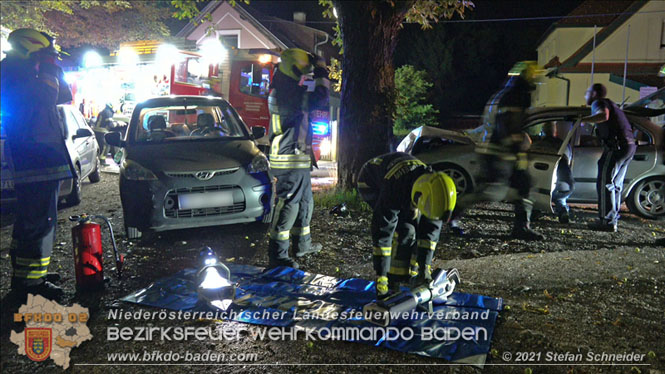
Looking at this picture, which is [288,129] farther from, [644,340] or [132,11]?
[132,11]

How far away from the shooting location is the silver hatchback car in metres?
7.51

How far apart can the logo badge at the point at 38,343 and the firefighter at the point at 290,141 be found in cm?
208

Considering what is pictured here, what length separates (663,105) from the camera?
25.0 feet

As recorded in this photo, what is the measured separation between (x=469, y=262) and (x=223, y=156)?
3157 mm

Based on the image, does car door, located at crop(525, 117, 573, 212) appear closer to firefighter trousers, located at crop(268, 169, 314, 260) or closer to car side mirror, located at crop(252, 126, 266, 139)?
firefighter trousers, located at crop(268, 169, 314, 260)

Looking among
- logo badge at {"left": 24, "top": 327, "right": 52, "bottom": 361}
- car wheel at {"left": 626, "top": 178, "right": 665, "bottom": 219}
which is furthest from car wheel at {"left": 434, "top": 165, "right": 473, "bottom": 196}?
logo badge at {"left": 24, "top": 327, "right": 52, "bottom": 361}

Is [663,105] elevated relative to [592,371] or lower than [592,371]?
elevated

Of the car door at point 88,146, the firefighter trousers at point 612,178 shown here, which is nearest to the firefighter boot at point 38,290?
the car door at point 88,146

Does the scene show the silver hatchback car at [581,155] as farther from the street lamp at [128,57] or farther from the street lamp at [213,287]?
the street lamp at [128,57]

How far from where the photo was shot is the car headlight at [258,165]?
586cm

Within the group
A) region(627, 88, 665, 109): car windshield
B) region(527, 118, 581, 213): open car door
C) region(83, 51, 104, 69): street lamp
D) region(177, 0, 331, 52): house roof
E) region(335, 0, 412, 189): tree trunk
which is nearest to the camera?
region(527, 118, 581, 213): open car door

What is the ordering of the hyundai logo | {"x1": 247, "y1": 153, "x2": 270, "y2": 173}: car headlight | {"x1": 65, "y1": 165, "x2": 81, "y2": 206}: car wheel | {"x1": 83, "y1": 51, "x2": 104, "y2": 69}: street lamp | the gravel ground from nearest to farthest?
the gravel ground, the hyundai logo, {"x1": 247, "y1": 153, "x2": 270, "y2": 173}: car headlight, {"x1": 65, "y1": 165, "x2": 81, "y2": 206}: car wheel, {"x1": 83, "y1": 51, "x2": 104, "y2": 69}: street lamp

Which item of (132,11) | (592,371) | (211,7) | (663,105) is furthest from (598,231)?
(132,11)

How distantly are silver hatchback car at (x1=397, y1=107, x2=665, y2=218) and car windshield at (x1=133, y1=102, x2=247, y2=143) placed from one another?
322 cm
